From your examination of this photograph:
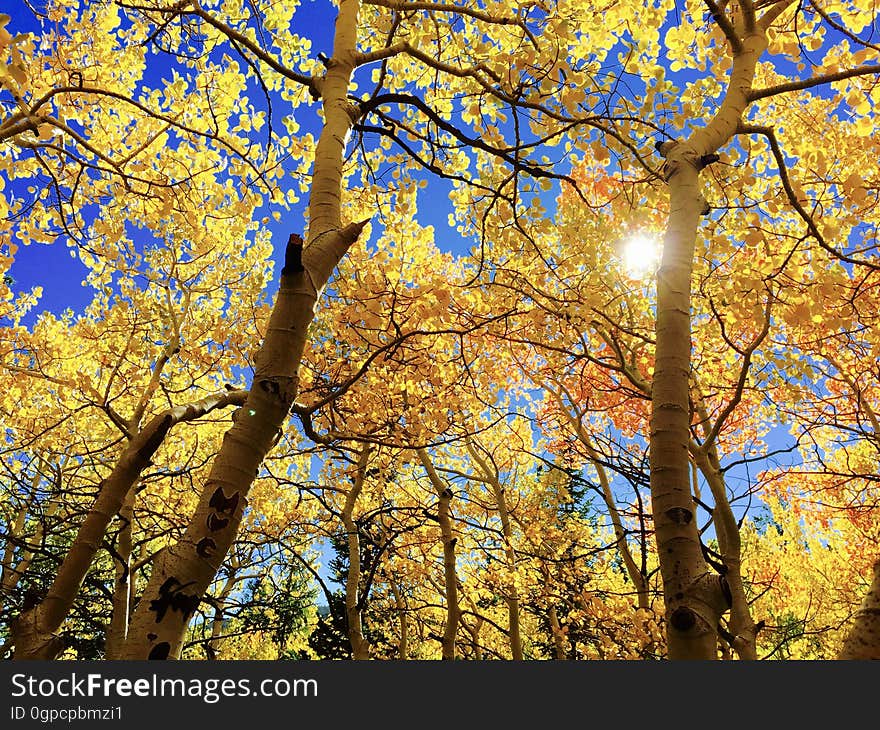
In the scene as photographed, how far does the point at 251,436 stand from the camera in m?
2.06

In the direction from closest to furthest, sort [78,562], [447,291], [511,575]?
[78,562], [447,291], [511,575]

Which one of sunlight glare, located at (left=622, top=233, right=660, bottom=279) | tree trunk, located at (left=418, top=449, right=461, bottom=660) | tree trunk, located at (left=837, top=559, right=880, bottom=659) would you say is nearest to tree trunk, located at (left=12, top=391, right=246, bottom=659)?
tree trunk, located at (left=837, top=559, right=880, bottom=659)

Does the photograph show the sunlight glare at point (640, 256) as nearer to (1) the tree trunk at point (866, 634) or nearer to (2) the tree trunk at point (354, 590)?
(2) the tree trunk at point (354, 590)

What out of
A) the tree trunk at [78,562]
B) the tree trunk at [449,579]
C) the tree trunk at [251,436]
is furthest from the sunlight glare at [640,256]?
the tree trunk at [78,562]

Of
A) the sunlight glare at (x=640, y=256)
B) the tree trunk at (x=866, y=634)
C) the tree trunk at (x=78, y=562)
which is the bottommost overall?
the tree trunk at (x=866, y=634)

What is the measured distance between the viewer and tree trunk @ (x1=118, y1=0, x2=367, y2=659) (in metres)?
1.83

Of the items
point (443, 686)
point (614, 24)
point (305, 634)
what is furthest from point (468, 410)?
point (305, 634)

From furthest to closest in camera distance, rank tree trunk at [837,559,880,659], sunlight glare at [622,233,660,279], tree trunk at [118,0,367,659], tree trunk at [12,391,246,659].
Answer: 1. sunlight glare at [622,233,660,279]
2. tree trunk at [12,391,246,659]
3. tree trunk at [837,559,880,659]
4. tree trunk at [118,0,367,659]

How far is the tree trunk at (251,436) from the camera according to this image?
1.83m

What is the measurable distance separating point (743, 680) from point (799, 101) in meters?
7.55

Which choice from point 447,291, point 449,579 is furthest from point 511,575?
point 447,291

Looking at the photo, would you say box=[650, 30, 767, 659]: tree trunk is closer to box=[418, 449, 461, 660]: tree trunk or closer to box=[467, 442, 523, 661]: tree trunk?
box=[418, 449, 461, 660]: tree trunk

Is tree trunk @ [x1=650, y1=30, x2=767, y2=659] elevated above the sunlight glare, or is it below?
below

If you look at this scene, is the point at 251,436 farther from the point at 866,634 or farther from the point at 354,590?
the point at 354,590
